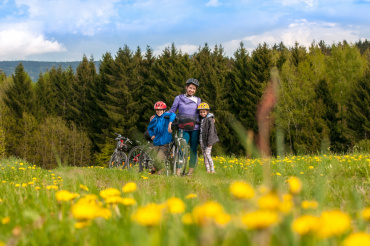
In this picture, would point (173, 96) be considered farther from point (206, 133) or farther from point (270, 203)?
point (270, 203)

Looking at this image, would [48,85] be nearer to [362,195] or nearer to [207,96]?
[207,96]

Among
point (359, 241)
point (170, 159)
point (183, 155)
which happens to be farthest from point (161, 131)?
point (359, 241)

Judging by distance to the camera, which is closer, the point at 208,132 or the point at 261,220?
the point at 261,220

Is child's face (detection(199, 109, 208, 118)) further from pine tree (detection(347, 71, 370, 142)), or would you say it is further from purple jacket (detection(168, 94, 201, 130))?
pine tree (detection(347, 71, 370, 142))

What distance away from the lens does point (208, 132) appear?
762 centimetres

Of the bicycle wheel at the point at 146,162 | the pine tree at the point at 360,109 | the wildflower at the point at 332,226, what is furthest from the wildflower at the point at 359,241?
the pine tree at the point at 360,109

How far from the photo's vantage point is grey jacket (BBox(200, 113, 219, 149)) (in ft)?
24.9

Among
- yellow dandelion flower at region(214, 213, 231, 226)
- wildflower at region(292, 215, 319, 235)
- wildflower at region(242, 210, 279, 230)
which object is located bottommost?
yellow dandelion flower at region(214, 213, 231, 226)

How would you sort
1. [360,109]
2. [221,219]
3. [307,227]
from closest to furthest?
[307,227]
[221,219]
[360,109]

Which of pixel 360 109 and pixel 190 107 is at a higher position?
pixel 190 107

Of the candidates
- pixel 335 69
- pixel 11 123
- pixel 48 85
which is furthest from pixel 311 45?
pixel 11 123

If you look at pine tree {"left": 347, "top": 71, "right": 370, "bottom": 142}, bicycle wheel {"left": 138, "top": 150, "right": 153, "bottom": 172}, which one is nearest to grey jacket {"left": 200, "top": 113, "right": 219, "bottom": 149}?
bicycle wheel {"left": 138, "top": 150, "right": 153, "bottom": 172}

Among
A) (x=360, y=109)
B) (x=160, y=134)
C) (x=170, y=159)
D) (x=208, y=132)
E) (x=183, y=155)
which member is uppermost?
(x=208, y=132)

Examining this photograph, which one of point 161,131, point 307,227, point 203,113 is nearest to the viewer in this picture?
point 307,227
